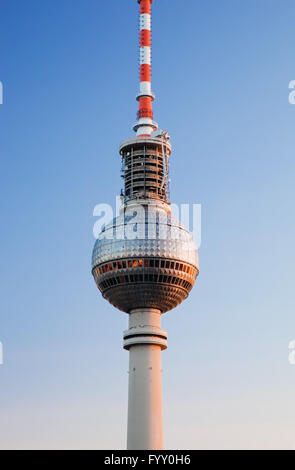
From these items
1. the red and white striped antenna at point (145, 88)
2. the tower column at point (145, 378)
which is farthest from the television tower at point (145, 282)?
the red and white striped antenna at point (145, 88)

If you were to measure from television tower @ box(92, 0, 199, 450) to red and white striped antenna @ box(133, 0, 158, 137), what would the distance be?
13991mm

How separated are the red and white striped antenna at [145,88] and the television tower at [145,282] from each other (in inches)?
551

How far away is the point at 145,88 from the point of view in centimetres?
10575

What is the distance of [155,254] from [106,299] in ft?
37.5

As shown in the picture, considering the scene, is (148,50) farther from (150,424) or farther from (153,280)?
(150,424)

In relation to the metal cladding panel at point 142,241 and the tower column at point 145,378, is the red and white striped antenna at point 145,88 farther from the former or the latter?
the tower column at point 145,378

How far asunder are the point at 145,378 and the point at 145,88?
46.1 meters

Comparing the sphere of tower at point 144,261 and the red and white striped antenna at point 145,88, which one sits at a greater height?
the red and white striped antenna at point 145,88

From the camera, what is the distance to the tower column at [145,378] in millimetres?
85938

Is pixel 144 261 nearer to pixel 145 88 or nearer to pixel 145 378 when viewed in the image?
pixel 145 378

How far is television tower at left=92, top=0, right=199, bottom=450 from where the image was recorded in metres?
87.2
